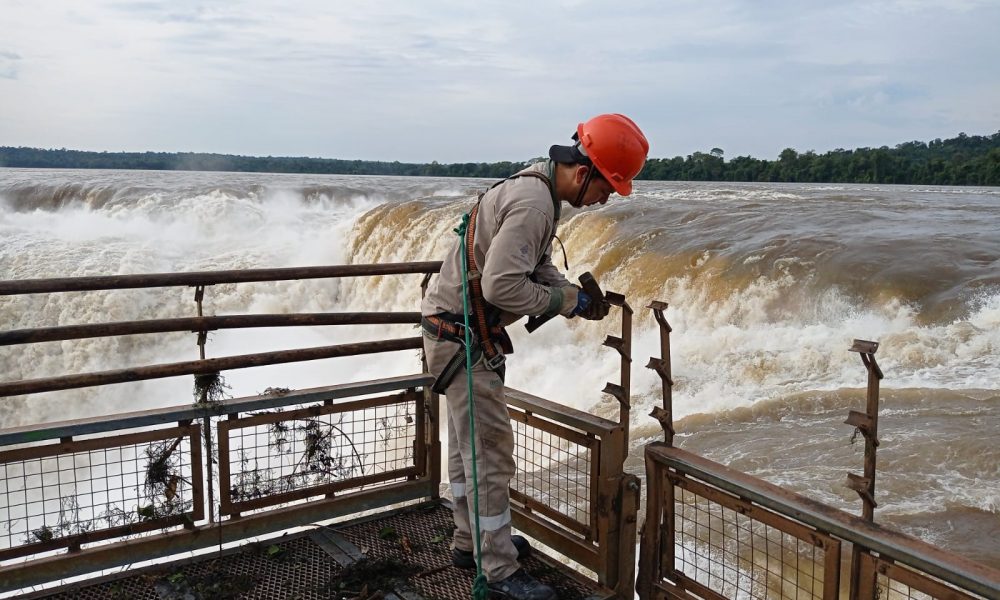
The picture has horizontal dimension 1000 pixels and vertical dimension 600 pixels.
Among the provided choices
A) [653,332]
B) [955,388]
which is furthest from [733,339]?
[955,388]

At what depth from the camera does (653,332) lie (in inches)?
396

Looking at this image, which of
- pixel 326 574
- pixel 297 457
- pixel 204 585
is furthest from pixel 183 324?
pixel 326 574

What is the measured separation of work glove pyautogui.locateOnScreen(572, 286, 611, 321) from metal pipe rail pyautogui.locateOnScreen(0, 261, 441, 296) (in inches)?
37.4

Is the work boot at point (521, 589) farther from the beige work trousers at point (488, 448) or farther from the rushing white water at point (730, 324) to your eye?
the rushing white water at point (730, 324)

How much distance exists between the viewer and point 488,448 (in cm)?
297

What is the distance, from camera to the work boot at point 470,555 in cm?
325

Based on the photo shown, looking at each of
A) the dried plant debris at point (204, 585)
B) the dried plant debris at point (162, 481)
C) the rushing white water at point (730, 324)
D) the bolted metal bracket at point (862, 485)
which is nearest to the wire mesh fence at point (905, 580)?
the bolted metal bracket at point (862, 485)

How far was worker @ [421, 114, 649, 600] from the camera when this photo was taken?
267 centimetres

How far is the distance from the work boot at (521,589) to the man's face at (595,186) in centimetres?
148

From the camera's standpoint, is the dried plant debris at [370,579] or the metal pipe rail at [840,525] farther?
the dried plant debris at [370,579]

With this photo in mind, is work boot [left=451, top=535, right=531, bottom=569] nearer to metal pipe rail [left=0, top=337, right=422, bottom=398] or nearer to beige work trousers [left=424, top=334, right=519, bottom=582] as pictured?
beige work trousers [left=424, top=334, right=519, bottom=582]

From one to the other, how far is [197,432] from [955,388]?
726cm

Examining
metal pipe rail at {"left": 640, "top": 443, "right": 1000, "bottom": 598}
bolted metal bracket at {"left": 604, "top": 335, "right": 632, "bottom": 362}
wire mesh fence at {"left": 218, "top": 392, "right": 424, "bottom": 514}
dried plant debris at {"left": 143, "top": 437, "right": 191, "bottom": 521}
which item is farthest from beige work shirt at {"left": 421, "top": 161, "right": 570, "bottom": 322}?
dried plant debris at {"left": 143, "top": 437, "right": 191, "bottom": 521}

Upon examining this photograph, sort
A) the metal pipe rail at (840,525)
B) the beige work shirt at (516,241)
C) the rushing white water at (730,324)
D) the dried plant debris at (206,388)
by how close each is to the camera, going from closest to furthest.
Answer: the metal pipe rail at (840,525) < the beige work shirt at (516,241) < the dried plant debris at (206,388) < the rushing white water at (730,324)
